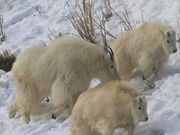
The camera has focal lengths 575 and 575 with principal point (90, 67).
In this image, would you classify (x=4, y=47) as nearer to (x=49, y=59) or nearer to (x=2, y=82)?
(x=2, y=82)

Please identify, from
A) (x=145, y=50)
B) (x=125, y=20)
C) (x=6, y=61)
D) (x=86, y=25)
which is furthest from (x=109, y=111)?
(x=6, y=61)

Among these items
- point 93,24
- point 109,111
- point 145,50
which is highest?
point 109,111

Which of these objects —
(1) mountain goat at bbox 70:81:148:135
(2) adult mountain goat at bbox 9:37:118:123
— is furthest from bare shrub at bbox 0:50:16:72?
(1) mountain goat at bbox 70:81:148:135

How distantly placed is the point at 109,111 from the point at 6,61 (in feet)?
13.3

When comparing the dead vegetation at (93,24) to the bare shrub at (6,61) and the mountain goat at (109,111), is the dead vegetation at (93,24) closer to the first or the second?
the bare shrub at (6,61)

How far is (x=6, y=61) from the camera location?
31.4 ft

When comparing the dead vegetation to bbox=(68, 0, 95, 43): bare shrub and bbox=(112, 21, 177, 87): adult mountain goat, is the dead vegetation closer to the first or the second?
bbox=(68, 0, 95, 43): bare shrub

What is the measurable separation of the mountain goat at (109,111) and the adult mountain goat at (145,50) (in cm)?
134

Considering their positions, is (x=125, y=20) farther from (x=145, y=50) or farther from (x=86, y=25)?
(x=145, y=50)

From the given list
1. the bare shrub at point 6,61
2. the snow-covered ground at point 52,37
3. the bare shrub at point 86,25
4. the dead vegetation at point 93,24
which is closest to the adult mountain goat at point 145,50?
the snow-covered ground at point 52,37

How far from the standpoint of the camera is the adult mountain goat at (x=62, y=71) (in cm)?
717

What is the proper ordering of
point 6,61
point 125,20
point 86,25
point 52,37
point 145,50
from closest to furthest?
point 145,50, point 86,25, point 125,20, point 6,61, point 52,37

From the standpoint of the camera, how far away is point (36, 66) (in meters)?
7.37

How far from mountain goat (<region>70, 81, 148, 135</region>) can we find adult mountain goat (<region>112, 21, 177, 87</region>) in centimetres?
134
